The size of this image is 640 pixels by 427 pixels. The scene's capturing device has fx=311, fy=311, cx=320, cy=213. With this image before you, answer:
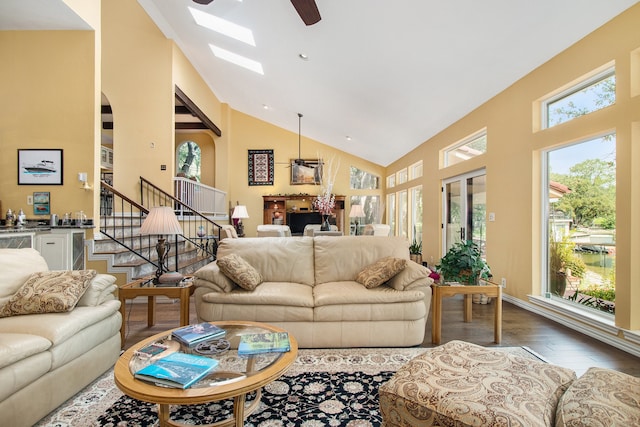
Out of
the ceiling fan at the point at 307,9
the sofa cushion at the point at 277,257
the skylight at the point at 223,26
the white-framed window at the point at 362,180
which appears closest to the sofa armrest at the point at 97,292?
the sofa cushion at the point at 277,257

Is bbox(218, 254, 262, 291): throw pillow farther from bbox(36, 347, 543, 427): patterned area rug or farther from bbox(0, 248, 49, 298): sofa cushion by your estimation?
bbox(0, 248, 49, 298): sofa cushion

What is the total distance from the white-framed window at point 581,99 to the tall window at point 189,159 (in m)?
9.34

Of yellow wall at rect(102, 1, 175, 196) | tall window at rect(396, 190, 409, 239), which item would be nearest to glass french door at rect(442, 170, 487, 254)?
tall window at rect(396, 190, 409, 239)

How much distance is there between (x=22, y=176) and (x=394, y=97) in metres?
5.52

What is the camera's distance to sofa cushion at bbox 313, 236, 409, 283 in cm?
326

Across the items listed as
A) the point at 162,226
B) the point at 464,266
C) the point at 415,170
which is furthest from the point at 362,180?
the point at 162,226

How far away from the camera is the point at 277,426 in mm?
1679

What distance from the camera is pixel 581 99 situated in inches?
127

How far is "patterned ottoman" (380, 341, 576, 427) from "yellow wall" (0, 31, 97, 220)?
4.81 m

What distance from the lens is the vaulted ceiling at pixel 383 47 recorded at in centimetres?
304

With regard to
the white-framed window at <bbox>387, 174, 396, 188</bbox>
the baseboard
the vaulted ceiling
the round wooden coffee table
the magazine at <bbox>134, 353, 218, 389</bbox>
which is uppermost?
the vaulted ceiling

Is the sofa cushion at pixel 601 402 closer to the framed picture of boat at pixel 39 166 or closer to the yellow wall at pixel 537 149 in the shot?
the yellow wall at pixel 537 149

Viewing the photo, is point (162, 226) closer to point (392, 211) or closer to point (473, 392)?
point (473, 392)

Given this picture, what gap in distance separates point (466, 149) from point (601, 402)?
5.04 m
